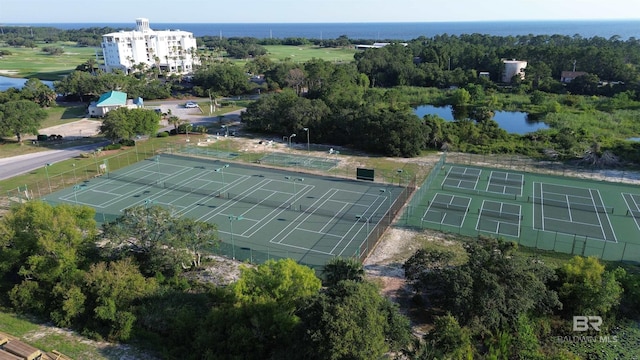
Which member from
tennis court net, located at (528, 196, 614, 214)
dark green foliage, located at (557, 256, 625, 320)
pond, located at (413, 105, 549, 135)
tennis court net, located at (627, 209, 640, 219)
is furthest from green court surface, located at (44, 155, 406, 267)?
pond, located at (413, 105, 549, 135)

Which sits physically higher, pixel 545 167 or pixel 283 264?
pixel 283 264

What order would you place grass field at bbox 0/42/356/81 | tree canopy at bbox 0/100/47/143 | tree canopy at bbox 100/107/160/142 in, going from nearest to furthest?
tree canopy at bbox 100/107/160/142, tree canopy at bbox 0/100/47/143, grass field at bbox 0/42/356/81

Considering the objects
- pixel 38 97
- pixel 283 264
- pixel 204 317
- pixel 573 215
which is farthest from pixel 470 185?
pixel 38 97

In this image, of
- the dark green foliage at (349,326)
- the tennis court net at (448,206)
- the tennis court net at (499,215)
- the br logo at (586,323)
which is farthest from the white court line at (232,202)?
the br logo at (586,323)

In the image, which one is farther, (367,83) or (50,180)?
(367,83)

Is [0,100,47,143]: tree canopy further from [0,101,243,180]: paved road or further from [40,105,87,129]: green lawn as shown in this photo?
[40,105,87,129]: green lawn

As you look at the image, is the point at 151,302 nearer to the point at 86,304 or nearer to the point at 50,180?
the point at 86,304
